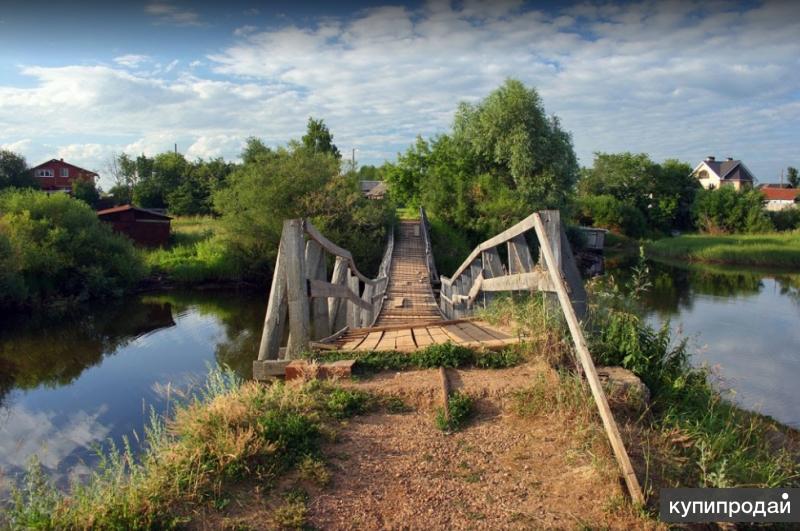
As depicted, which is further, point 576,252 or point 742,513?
point 576,252

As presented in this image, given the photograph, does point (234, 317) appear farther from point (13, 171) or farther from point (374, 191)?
point (13, 171)

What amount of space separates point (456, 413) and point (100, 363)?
533 inches

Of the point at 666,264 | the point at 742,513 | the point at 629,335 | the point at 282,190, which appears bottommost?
the point at 666,264

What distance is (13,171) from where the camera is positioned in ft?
143

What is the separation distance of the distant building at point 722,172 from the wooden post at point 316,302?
72079 mm

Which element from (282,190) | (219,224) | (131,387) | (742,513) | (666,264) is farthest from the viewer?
(666,264)

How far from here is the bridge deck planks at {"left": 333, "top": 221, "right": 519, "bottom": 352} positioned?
550 centimetres

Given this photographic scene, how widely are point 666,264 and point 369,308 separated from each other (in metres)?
30.1

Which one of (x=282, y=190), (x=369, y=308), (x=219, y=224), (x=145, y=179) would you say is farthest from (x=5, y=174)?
(x=369, y=308)

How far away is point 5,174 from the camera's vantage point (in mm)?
42938

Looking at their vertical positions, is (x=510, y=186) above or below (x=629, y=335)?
above

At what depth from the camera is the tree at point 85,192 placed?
143 ft

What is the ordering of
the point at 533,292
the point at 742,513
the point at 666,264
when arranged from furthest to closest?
the point at 666,264 < the point at 533,292 < the point at 742,513

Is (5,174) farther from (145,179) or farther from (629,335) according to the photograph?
(629,335)
